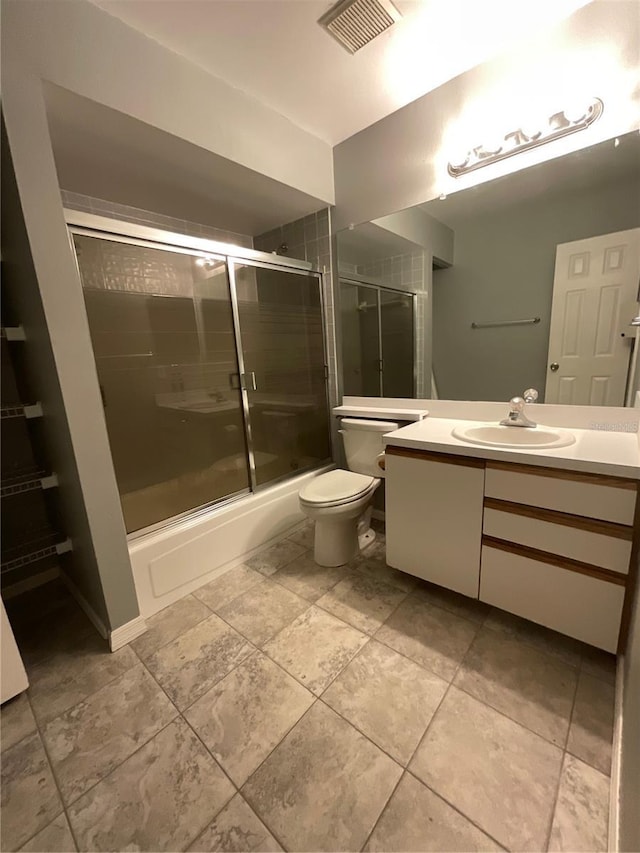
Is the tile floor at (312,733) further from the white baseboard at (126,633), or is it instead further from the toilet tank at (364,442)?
the toilet tank at (364,442)

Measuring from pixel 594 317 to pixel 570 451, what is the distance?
2.22 ft

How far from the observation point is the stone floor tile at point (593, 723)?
3.22 feet

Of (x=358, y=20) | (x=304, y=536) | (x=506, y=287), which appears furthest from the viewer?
(x=304, y=536)

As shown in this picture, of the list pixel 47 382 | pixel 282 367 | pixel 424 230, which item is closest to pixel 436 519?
pixel 282 367

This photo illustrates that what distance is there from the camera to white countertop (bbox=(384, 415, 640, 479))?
109cm

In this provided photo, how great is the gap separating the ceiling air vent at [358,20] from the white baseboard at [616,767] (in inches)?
97.9

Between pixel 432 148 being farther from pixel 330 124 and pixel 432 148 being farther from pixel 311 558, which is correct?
pixel 311 558

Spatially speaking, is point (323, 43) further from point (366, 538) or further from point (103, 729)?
point (103, 729)

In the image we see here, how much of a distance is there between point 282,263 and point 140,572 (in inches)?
75.8

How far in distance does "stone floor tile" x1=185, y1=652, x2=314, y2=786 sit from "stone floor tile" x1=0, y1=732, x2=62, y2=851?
38 cm

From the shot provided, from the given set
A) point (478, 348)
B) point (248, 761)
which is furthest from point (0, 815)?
point (478, 348)

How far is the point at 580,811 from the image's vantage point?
869mm

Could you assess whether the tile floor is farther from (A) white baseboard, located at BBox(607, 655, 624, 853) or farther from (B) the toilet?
(B) the toilet

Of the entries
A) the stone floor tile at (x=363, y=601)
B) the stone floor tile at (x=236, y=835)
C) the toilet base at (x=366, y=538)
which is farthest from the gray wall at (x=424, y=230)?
the stone floor tile at (x=236, y=835)
